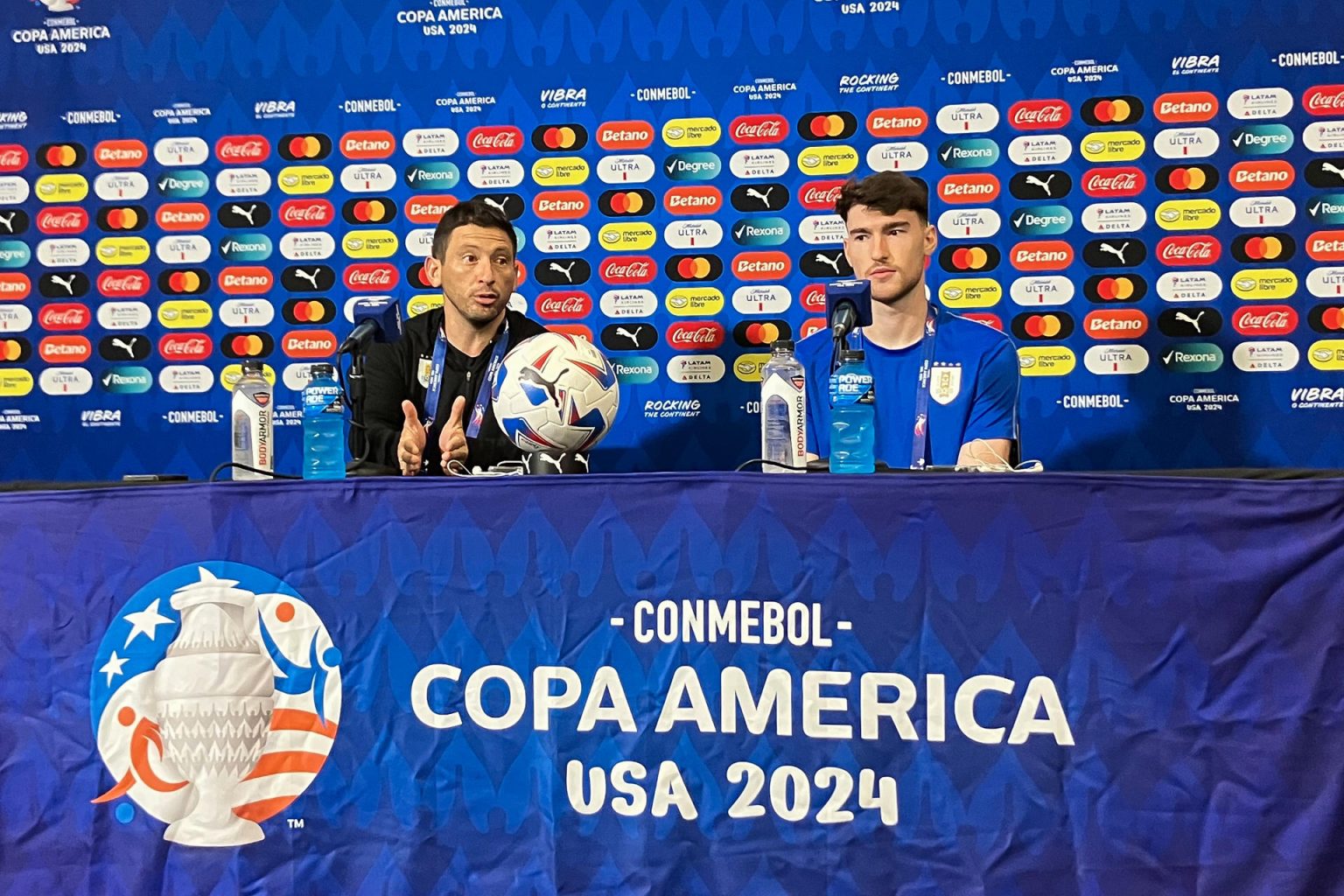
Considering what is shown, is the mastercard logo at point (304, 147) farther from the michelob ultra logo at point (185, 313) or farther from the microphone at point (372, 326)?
the microphone at point (372, 326)

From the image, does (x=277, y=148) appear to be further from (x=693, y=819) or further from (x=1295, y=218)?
(x=1295, y=218)

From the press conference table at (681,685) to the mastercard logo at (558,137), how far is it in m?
2.16

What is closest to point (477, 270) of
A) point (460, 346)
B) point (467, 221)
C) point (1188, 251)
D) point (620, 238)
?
point (467, 221)

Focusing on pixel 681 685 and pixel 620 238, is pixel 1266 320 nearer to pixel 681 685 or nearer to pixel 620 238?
pixel 620 238

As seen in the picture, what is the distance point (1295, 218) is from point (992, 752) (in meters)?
2.63

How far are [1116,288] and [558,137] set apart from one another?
191cm

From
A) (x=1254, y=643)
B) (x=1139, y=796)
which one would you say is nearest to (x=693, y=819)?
(x=1139, y=796)

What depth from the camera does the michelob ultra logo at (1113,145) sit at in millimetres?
3418

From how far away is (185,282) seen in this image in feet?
12.4

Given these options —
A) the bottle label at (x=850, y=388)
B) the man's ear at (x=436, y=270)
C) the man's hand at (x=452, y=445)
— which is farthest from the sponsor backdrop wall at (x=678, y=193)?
the bottle label at (x=850, y=388)

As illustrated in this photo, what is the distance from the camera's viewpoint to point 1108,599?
156 centimetres

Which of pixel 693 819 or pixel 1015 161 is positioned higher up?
pixel 1015 161

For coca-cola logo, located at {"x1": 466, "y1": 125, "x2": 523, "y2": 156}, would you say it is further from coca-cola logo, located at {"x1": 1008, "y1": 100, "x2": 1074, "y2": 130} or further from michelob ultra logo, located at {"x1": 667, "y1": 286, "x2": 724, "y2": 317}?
coca-cola logo, located at {"x1": 1008, "y1": 100, "x2": 1074, "y2": 130}

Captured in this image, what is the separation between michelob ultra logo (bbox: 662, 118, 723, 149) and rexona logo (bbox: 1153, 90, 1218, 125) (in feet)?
4.62
